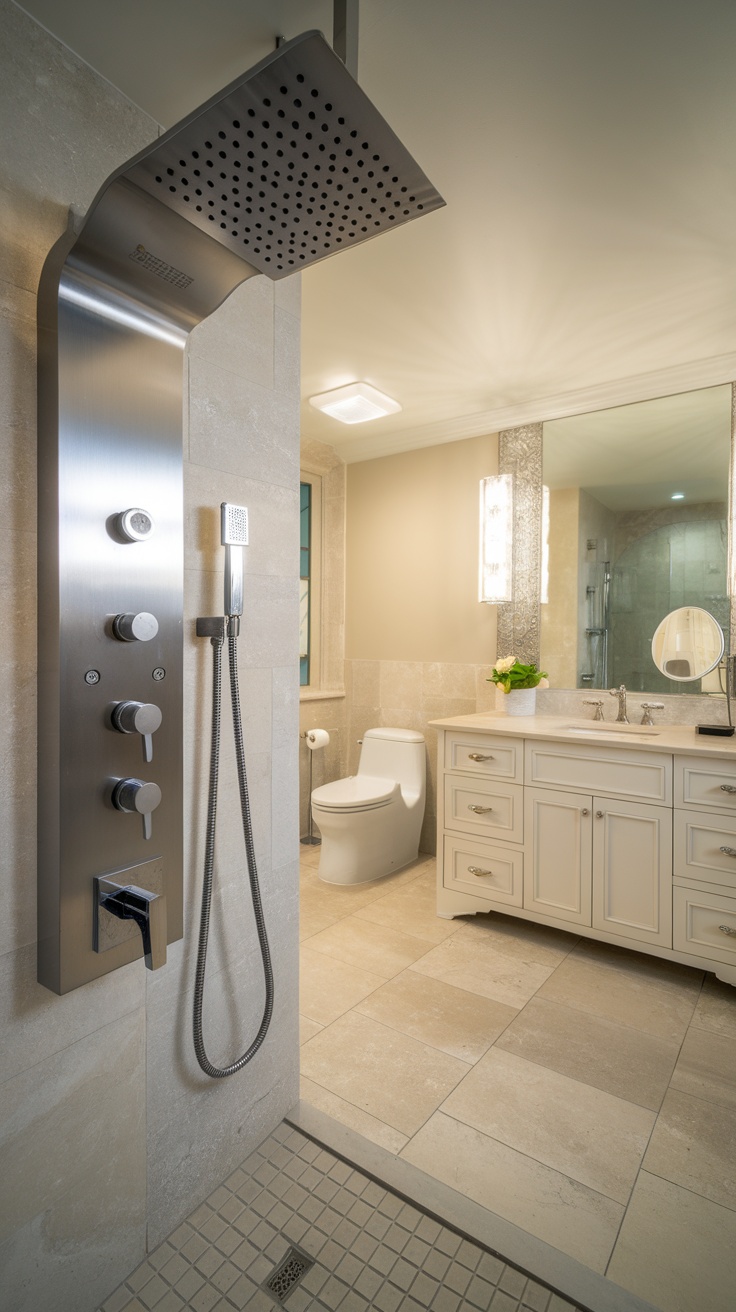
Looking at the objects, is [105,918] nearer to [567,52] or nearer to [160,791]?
[160,791]

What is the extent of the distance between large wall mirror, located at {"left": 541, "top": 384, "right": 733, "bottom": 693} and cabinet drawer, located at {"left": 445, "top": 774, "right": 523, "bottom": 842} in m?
0.73

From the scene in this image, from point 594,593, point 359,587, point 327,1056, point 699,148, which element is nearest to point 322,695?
point 359,587

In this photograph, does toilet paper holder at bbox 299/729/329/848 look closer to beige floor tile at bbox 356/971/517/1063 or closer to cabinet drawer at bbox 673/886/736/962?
beige floor tile at bbox 356/971/517/1063

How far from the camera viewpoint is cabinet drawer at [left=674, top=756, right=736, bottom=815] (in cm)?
215

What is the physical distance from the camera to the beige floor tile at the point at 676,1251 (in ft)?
3.88

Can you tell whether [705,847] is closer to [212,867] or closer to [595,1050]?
[595,1050]

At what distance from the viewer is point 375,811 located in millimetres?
3092

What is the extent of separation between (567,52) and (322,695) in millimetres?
3020

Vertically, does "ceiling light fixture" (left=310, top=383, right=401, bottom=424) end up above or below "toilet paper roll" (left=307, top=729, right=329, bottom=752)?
above

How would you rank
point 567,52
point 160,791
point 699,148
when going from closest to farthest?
point 160,791 → point 567,52 → point 699,148

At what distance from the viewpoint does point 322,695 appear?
3.82 metres

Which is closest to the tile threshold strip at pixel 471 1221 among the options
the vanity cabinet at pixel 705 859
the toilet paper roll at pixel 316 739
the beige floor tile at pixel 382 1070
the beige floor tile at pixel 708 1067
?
the beige floor tile at pixel 382 1070

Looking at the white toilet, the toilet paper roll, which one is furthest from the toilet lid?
the toilet paper roll

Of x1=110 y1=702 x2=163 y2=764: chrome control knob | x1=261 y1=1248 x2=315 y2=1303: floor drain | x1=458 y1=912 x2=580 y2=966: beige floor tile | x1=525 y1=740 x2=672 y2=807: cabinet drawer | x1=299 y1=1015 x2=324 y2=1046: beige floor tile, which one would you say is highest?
x1=110 y1=702 x2=163 y2=764: chrome control knob
